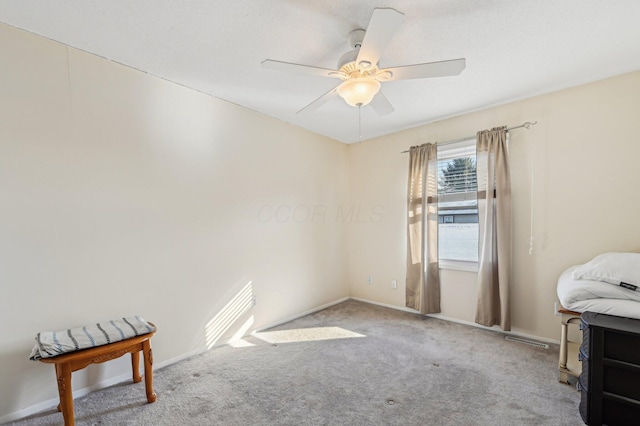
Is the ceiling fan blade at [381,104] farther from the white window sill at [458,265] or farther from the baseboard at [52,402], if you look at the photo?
the baseboard at [52,402]

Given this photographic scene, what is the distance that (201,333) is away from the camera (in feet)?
8.96

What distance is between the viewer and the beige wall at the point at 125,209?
1847 millimetres

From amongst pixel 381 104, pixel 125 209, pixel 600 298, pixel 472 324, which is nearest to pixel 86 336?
pixel 125 209

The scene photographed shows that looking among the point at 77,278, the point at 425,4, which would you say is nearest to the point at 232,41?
the point at 425,4

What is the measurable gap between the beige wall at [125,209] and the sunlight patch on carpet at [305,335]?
23cm

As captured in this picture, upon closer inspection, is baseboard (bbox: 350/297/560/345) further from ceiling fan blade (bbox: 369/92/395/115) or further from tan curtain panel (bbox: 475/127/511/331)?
ceiling fan blade (bbox: 369/92/395/115)

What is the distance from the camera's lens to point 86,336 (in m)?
1.81

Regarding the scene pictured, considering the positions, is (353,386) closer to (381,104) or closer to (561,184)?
(381,104)

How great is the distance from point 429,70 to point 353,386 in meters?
2.31

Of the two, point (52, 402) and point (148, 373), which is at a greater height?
point (148, 373)

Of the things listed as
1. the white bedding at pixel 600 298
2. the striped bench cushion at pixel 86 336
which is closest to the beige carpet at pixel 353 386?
the striped bench cushion at pixel 86 336

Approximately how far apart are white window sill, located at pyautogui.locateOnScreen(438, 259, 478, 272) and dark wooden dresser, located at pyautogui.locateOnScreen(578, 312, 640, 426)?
158 centimetres

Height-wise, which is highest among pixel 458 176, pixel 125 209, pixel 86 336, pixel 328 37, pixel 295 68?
pixel 328 37

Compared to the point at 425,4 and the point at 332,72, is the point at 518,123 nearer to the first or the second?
the point at 425,4
